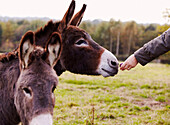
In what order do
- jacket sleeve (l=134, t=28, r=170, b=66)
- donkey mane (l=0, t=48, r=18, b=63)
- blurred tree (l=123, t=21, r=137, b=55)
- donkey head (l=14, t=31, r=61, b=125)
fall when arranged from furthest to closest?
blurred tree (l=123, t=21, r=137, b=55), jacket sleeve (l=134, t=28, r=170, b=66), donkey mane (l=0, t=48, r=18, b=63), donkey head (l=14, t=31, r=61, b=125)

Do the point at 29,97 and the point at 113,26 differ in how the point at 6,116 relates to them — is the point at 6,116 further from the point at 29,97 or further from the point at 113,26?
the point at 113,26

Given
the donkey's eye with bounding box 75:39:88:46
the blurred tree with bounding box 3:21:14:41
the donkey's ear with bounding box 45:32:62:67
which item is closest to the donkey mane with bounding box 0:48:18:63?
the donkey's ear with bounding box 45:32:62:67

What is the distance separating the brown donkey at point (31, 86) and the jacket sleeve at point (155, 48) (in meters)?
1.99

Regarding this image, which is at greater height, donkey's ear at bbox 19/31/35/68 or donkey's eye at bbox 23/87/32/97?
donkey's ear at bbox 19/31/35/68

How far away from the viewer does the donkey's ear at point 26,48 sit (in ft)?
9.18

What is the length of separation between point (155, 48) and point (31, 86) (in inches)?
102

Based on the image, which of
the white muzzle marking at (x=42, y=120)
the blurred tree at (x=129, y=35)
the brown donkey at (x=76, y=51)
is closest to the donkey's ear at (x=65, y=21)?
the brown donkey at (x=76, y=51)

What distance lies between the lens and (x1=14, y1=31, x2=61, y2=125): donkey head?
2586 millimetres

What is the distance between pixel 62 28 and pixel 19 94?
220cm

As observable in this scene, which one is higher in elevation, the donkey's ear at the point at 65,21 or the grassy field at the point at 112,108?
the donkey's ear at the point at 65,21

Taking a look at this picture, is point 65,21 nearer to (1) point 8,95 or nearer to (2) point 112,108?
(1) point 8,95

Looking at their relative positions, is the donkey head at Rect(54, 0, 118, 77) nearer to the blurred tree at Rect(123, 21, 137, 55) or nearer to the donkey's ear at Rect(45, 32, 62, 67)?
the donkey's ear at Rect(45, 32, 62, 67)

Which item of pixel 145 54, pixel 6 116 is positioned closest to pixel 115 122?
pixel 145 54

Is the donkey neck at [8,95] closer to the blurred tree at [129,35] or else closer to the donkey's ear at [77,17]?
the donkey's ear at [77,17]
